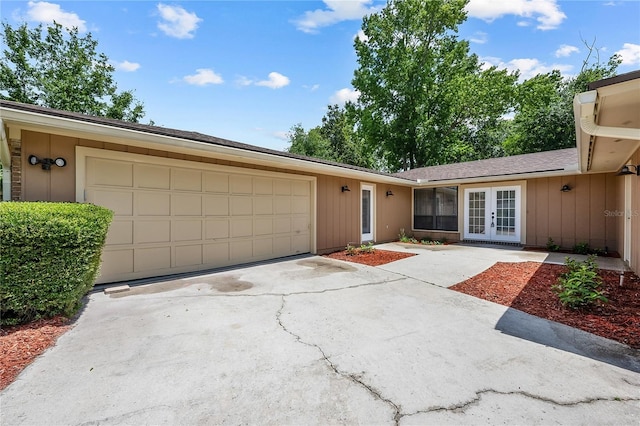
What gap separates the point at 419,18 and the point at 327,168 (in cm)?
1943

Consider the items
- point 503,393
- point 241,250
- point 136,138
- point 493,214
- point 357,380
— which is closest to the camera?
point 503,393

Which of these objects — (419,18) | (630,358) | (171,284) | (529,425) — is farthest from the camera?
(419,18)

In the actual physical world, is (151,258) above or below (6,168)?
below

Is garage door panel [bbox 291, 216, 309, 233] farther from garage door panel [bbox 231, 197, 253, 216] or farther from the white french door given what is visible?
the white french door

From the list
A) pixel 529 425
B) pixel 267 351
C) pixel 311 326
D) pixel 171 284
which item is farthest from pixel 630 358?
pixel 171 284

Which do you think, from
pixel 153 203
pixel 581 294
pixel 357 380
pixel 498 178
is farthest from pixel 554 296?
pixel 153 203

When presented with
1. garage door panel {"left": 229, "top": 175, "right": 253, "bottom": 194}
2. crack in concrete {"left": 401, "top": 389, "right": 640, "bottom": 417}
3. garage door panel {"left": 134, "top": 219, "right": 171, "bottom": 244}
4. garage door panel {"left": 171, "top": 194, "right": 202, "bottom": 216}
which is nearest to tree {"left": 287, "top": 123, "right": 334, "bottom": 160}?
garage door panel {"left": 229, "top": 175, "right": 253, "bottom": 194}

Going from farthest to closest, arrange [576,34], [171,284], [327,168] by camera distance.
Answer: [576,34]
[327,168]
[171,284]

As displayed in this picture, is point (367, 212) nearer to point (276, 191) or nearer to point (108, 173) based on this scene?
point (276, 191)

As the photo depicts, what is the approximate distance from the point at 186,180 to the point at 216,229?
48.7 inches

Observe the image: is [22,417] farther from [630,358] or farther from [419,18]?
[419,18]

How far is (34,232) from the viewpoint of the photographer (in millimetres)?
3076

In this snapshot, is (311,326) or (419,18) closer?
(311,326)

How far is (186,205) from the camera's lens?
5.89 meters
